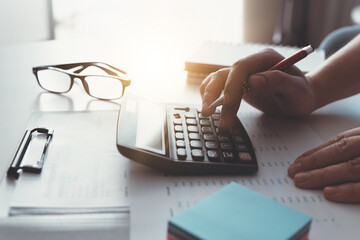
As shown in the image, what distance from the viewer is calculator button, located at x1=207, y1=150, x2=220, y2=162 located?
0.56 meters

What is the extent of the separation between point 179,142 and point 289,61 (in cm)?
25

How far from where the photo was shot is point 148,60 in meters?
1.09

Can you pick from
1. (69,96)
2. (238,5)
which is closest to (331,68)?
(69,96)

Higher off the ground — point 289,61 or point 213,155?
point 289,61

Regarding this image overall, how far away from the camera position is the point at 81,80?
813 mm

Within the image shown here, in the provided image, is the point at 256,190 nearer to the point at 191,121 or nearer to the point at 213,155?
the point at 213,155

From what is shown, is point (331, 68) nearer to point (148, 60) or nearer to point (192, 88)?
point (192, 88)

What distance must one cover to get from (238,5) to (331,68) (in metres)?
1.46

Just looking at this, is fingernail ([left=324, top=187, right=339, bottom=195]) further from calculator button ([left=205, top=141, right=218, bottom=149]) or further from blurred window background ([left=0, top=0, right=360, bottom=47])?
blurred window background ([left=0, top=0, right=360, bottom=47])

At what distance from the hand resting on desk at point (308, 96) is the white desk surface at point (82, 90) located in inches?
1.8

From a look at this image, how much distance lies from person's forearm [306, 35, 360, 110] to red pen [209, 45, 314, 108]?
0.13m

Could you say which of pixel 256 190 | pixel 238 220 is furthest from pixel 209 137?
pixel 238 220

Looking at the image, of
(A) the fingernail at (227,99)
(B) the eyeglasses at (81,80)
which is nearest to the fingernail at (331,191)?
(A) the fingernail at (227,99)

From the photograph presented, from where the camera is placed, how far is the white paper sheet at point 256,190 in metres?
0.45
